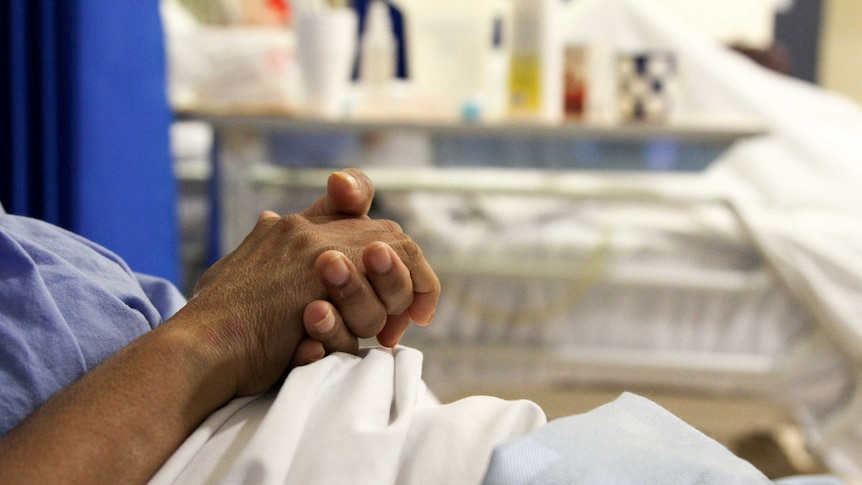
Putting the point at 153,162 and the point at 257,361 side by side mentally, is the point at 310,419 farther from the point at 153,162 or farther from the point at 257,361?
the point at 153,162

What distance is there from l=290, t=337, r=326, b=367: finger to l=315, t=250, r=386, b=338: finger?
1.1 inches

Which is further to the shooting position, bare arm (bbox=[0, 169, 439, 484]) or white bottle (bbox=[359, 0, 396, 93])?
white bottle (bbox=[359, 0, 396, 93])

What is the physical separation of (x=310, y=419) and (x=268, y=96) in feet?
3.49

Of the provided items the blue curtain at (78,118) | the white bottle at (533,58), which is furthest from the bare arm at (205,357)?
the white bottle at (533,58)

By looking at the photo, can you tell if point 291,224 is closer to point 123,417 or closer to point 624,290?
point 123,417

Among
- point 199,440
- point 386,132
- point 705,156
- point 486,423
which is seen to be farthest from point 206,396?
point 705,156

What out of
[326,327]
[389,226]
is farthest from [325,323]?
[389,226]

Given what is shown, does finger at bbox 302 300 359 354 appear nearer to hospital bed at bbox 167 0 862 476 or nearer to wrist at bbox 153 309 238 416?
wrist at bbox 153 309 238 416

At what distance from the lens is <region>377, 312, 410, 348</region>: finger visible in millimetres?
603

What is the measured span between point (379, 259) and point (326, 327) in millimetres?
55

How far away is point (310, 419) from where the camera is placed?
46cm

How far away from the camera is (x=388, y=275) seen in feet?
1.79

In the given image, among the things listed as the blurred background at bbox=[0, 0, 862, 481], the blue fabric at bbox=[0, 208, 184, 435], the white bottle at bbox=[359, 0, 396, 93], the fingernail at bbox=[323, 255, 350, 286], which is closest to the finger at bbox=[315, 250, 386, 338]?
the fingernail at bbox=[323, 255, 350, 286]

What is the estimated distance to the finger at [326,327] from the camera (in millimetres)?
526
